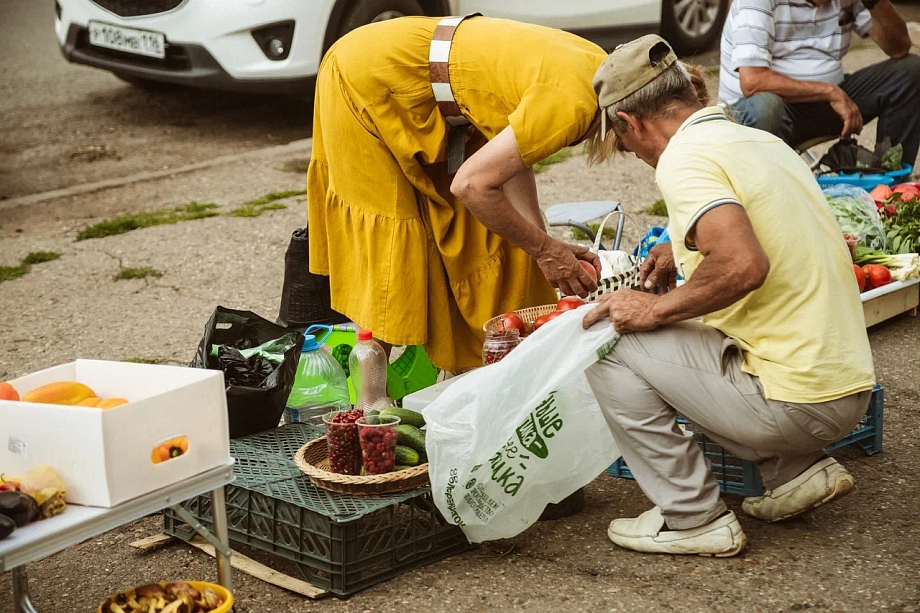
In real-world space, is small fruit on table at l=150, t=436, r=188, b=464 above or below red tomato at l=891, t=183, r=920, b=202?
above

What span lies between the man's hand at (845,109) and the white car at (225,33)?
306cm

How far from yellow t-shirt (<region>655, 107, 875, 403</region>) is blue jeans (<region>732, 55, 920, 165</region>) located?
103 inches

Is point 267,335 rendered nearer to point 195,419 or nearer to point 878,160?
point 195,419

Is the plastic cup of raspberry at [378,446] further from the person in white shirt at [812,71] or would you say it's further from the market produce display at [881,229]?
the person in white shirt at [812,71]

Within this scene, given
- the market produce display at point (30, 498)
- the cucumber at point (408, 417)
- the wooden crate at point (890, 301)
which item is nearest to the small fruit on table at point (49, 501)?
the market produce display at point (30, 498)

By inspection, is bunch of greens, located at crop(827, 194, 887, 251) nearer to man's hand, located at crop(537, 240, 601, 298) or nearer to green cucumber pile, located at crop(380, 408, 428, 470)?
man's hand, located at crop(537, 240, 601, 298)

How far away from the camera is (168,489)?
2.34m

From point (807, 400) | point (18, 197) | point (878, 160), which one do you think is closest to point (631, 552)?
point (807, 400)

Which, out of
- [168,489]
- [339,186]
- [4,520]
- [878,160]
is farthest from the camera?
[878,160]

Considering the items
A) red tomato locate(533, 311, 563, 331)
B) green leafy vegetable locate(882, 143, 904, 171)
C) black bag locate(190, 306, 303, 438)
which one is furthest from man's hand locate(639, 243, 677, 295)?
green leafy vegetable locate(882, 143, 904, 171)

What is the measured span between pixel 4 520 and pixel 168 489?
349 mm

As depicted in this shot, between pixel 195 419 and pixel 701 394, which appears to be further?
pixel 701 394

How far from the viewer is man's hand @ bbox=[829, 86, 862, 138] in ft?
16.9

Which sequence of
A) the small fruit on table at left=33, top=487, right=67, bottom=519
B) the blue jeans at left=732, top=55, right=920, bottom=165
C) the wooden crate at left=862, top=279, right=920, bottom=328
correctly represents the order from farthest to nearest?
the blue jeans at left=732, top=55, right=920, bottom=165, the wooden crate at left=862, top=279, right=920, bottom=328, the small fruit on table at left=33, top=487, right=67, bottom=519
